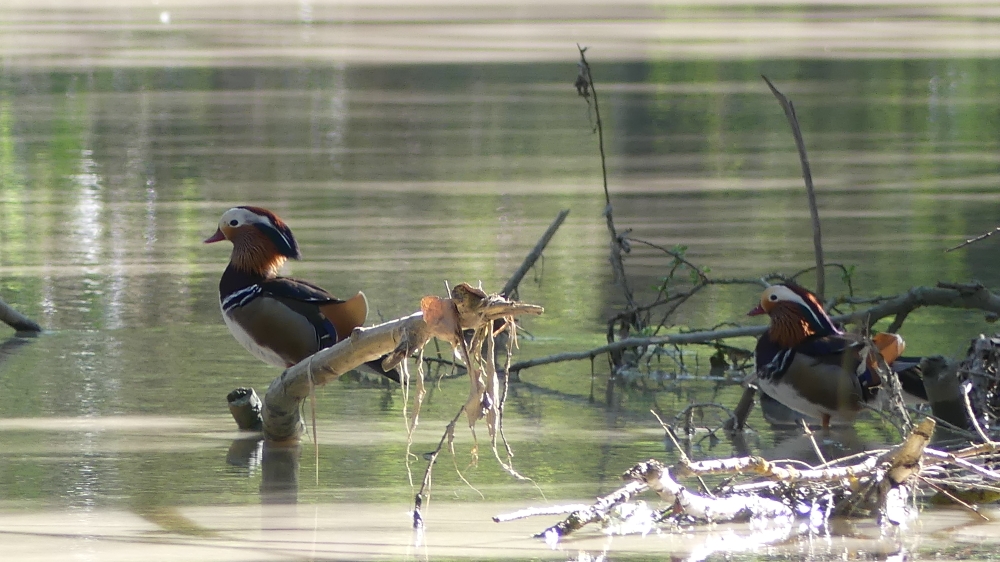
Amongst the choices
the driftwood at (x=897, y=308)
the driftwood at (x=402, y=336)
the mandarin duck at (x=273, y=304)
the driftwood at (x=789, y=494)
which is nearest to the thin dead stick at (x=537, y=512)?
the driftwood at (x=789, y=494)

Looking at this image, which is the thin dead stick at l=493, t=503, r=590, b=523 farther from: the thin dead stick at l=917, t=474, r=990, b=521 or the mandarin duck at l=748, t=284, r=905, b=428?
the mandarin duck at l=748, t=284, r=905, b=428

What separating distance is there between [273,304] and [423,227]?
4.97 metres

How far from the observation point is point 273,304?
696 cm

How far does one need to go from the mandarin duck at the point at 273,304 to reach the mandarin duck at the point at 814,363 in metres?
1.55

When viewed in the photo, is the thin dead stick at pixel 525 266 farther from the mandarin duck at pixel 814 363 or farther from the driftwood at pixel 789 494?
the driftwood at pixel 789 494

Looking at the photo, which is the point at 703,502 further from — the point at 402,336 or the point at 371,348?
the point at 371,348

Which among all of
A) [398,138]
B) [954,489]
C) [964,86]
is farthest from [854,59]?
[954,489]

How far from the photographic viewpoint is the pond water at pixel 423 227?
5516 mm

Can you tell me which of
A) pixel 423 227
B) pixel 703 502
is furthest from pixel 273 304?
pixel 423 227

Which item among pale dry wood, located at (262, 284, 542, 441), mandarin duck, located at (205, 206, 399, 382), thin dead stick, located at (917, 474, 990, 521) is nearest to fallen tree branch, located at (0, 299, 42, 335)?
mandarin duck, located at (205, 206, 399, 382)

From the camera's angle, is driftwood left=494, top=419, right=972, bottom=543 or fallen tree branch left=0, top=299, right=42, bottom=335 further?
fallen tree branch left=0, top=299, right=42, bottom=335

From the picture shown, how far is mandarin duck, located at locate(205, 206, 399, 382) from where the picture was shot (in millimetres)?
6867

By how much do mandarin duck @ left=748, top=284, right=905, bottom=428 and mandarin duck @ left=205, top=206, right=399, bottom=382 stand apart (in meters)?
1.55

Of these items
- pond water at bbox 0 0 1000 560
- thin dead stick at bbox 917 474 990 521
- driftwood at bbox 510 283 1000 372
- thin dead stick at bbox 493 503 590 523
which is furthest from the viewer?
driftwood at bbox 510 283 1000 372
